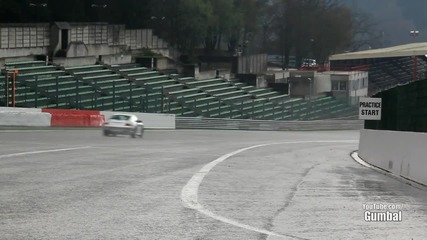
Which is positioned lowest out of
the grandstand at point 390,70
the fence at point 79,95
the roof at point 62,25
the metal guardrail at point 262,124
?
the metal guardrail at point 262,124

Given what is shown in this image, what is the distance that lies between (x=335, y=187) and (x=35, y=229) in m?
7.00

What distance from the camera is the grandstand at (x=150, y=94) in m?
54.5

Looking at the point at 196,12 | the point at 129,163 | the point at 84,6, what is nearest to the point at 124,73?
the point at 84,6

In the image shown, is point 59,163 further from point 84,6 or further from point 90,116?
point 84,6

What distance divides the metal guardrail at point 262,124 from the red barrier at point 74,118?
1106 centimetres

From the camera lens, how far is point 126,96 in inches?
2389

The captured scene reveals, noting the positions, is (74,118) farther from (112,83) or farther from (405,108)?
(405,108)

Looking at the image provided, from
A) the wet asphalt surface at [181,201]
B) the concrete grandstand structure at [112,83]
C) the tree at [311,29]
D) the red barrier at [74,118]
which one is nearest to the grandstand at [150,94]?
the concrete grandstand structure at [112,83]

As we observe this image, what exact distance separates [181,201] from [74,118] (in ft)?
115

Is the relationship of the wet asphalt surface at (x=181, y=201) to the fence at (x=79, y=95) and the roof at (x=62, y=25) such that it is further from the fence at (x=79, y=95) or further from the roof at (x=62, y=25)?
the roof at (x=62, y=25)

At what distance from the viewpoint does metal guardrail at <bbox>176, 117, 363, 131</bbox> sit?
60562 millimetres

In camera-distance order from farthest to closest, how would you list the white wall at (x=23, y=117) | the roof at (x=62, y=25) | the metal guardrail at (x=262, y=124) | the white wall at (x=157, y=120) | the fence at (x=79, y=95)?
the roof at (x=62, y=25) → the metal guardrail at (x=262, y=124) → the white wall at (x=157, y=120) → the fence at (x=79, y=95) → the white wall at (x=23, y=117)

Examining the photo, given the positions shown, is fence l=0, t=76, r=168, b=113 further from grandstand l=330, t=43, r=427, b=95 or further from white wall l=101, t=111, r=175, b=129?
grandstand l=330, t=43, r=427, b=95

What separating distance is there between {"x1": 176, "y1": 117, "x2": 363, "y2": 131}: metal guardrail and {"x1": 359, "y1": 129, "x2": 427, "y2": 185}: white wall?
3584 centimetres
